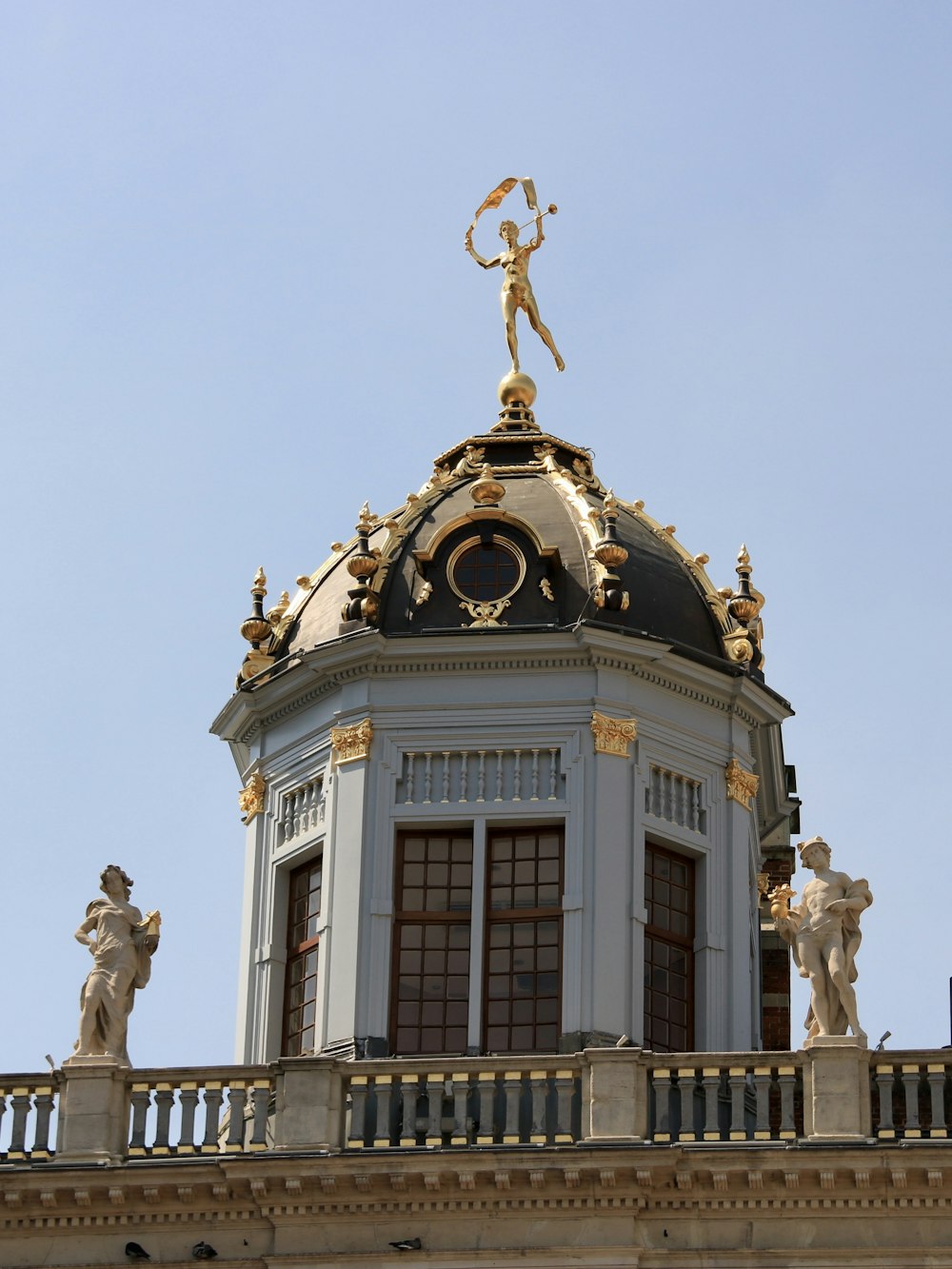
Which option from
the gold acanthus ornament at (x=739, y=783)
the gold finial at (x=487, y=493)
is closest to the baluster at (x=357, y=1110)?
the gold acanthus ornament at (x=739, y=783)

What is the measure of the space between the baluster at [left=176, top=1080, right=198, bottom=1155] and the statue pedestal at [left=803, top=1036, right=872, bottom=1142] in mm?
6211

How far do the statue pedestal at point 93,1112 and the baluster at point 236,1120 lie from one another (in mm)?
1125

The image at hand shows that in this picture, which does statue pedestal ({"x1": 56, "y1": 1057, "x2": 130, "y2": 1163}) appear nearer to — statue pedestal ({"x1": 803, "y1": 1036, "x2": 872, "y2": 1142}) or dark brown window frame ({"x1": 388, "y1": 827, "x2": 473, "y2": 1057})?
dark brown window frame ({"x1": 388, "y1": 827, "x2": 473, "y2": 1057})

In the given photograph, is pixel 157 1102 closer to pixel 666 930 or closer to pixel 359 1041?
pixel 359 1041

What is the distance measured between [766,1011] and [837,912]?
8481 mm

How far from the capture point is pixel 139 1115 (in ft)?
110

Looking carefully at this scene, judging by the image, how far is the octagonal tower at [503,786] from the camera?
116 feet

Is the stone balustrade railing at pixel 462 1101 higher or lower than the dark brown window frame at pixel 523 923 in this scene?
lower

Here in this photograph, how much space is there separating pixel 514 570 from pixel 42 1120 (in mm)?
8622

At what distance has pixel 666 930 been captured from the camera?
36.4 m

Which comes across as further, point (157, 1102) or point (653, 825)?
point (653, 825)

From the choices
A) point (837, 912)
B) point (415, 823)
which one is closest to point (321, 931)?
point (415, 823)

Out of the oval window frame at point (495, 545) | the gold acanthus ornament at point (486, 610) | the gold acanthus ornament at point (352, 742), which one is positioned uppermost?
the oval window frame at point (495, 545)

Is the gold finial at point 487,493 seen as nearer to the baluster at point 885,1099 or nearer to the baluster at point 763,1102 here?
the baluster at point 763,1102
